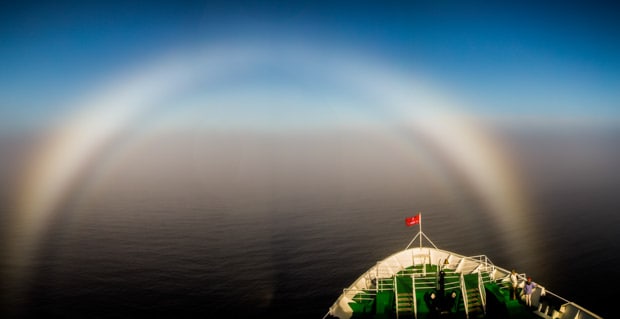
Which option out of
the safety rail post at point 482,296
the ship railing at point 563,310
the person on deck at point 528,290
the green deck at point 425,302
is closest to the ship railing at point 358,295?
the green deck at point 425,302

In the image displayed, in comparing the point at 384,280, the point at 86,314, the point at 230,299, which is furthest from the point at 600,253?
the point at 86,314

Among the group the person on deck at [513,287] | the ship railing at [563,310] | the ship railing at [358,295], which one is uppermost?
the person on deck at [513,287]

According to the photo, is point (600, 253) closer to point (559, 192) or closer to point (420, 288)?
point (420, 288)

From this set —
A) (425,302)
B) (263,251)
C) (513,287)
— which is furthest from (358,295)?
(263,251)

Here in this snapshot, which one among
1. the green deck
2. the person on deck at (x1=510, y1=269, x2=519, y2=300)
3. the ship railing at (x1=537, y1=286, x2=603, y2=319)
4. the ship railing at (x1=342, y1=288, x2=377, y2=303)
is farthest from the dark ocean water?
the person on deck at (x1=510, y1=269, x2=519, y2=300)

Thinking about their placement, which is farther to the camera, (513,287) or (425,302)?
(513,287)

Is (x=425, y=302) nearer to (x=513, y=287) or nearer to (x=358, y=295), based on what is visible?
(x=358, y=295)

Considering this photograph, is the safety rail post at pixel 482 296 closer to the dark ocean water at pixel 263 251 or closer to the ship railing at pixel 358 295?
the ship railing at pixel 358 295

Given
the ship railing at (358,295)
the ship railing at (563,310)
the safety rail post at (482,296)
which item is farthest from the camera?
the ship railing at (358,295)
